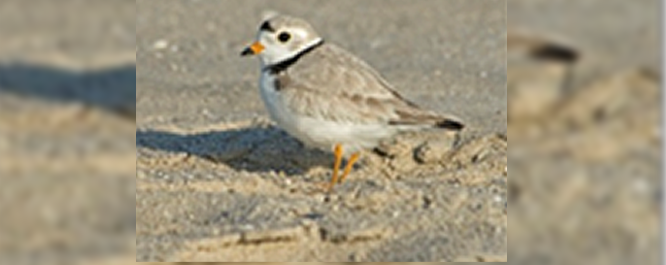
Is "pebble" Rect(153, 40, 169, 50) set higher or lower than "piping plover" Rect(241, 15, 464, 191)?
higher

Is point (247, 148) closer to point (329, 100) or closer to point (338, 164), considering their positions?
point (338, 164)

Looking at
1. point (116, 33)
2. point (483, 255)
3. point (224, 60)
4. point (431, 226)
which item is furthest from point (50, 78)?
point (224, 60)

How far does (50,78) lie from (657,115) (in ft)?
4.65

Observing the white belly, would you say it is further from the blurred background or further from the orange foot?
the blurred background

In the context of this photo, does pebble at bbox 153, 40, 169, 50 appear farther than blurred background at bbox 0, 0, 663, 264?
Yes

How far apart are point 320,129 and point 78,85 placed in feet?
7.68

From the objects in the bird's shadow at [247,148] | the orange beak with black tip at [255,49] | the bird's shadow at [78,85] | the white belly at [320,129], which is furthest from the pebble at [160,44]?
the bird's shadow at [78,85]

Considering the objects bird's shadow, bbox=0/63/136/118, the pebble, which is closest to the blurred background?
bird's shadow, bbox=0/63/136/118

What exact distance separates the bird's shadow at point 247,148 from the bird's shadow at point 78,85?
2533mm

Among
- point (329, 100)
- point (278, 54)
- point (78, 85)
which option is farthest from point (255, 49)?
point (78, 85)

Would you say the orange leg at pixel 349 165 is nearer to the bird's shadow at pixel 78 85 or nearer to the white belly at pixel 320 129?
the white belly at pixel 320 129

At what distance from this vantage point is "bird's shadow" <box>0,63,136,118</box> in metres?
2.42

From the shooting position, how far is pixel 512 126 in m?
2.57

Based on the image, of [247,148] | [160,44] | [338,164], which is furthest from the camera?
[160,44]
